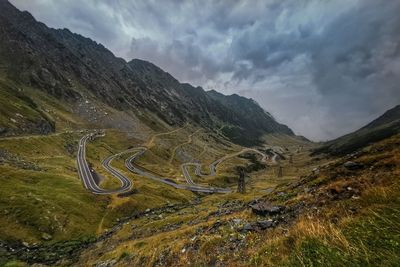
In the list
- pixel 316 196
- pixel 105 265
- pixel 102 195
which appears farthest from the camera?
pixel 102 195

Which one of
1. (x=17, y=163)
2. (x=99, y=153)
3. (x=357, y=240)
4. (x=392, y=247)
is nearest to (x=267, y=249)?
(x=357, y=240)

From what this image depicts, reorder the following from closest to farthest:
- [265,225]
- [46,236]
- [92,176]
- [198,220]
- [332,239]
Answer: [332,239] → [265,225] → [198,220] → [46,236] → [92,176]

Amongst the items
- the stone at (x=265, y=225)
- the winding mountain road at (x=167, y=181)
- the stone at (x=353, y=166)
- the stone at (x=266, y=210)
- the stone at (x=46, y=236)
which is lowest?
the stone at (x=46, y=236)

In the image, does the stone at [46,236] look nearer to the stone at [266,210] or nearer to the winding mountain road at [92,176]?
the winding mountain road at [92,176]

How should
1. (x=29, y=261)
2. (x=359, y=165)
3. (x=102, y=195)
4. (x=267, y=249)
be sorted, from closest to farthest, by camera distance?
(x=267, y=249) → (x=359, y=165) → (x=29, y=261) → (x=102, y=195)

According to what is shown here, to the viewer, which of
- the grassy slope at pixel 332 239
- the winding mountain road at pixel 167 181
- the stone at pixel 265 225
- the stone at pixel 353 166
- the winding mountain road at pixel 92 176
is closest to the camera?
the grassy slope at pixel 332 239

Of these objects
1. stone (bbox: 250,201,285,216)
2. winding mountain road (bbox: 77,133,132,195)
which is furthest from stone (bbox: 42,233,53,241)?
stone (bbox: 250,201,285,216)

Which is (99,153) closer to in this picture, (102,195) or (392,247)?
(102,195)

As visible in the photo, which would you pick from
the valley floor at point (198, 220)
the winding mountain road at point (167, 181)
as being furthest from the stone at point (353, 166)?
the winding mountain road at point (167, 181)

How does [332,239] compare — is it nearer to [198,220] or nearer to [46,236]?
[198,220]

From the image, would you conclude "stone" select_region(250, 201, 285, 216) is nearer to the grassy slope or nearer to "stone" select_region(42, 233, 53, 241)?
the grassy slope

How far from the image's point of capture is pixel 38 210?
2712 inches

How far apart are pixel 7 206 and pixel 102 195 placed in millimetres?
32387

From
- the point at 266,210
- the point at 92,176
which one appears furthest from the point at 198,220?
the point at 92,176
